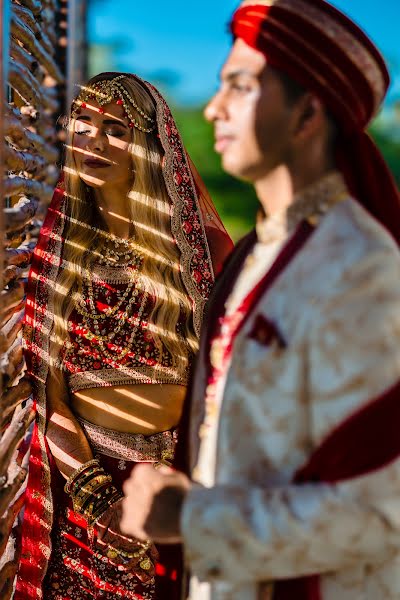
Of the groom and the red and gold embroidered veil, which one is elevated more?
the groom

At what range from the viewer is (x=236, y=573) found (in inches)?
50.8

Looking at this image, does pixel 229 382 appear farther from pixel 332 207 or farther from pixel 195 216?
pixel 195 216

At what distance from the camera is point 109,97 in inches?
95.7

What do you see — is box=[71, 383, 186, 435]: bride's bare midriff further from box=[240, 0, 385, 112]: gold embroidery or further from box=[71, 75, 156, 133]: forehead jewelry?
box=[240, 0, 385, 112]: gold embroidery

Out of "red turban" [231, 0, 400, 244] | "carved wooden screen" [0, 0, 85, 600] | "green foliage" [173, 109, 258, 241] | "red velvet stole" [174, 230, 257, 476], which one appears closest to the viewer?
"red turban" [231, 0, 400, 244]

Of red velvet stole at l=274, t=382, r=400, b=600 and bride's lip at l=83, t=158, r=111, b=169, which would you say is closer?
Answer: red velvet stole at l=274, t=382, r=400, b=600

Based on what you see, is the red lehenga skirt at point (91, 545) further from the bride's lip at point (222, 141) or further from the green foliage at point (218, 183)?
the green foliage at point (218, 183)

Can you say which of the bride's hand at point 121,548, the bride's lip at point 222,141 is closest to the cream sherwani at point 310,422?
the bride's lip at point 222,141

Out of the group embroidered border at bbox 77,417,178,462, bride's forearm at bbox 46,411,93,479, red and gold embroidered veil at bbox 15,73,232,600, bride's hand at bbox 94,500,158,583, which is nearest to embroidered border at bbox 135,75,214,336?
red and gold embroidered veil at bbox 15,73,232,600

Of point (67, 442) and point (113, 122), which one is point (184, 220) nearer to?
point (113, 122)

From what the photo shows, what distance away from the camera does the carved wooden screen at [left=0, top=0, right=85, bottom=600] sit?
2318 mm

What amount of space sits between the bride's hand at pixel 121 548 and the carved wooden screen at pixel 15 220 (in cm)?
27

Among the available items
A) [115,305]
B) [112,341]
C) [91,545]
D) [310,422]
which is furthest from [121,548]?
[310,422]

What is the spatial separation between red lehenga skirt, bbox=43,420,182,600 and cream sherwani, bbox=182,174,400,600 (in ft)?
3.66
